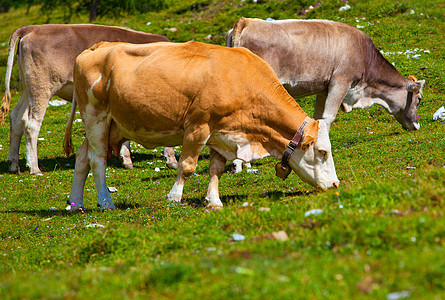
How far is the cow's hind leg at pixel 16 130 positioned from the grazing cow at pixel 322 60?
634 cm

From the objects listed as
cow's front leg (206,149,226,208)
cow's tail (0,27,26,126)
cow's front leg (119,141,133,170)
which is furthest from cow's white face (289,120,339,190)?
cow's tail (0,27,26,126)

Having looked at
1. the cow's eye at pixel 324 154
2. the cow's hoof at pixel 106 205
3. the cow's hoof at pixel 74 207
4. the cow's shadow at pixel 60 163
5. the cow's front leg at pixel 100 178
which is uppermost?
the cow's eye at pixel 324 154

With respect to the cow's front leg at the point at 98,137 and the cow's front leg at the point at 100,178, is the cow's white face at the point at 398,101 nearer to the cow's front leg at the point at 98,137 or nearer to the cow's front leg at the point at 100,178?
the cow's front leg at the point at 98,137

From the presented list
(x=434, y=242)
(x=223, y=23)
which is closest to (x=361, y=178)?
(x=434, y=242)

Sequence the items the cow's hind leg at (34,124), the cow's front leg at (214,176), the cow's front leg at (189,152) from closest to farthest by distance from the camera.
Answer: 1. the cow's front leg at (189,152)
2. the cow's front leg at (214,176)
3. the cow's hind leg at (34,124)

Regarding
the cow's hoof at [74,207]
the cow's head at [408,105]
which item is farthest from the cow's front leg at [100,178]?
the cow's head at [408,105]

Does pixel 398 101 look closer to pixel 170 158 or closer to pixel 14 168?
pixel 170 158

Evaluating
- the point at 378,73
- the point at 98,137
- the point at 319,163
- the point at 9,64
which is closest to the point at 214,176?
the point at 319,163

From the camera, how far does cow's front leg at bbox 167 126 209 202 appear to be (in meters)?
9.69

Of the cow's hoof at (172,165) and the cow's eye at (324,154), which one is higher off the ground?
the cow's eye at (324,154)

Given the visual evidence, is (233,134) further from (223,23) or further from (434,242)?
(223,23)

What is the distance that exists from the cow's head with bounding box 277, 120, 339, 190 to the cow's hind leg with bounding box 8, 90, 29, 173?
877 centimetres

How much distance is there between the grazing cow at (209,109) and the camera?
9.53 meters

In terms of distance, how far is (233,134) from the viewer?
971 cm
